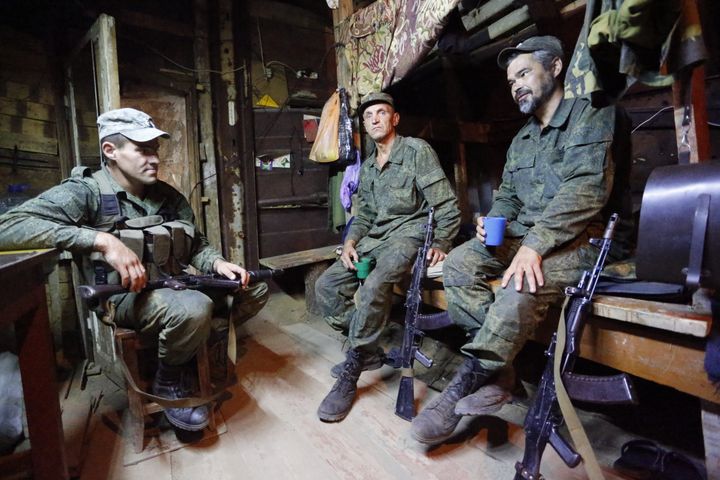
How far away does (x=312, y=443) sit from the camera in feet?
6.89

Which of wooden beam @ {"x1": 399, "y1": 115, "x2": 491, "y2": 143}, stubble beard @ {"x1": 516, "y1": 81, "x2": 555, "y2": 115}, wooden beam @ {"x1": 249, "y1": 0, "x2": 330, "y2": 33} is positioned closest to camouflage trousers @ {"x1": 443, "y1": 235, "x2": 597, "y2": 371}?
stubble beard @ {"x1": 516, "y1": 81, "x2": 555, "y2": 115}

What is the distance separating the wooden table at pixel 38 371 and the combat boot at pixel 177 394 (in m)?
0.52

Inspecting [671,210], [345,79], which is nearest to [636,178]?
[671,210]

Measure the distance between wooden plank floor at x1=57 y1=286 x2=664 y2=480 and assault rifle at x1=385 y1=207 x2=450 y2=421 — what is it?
5.1 inches

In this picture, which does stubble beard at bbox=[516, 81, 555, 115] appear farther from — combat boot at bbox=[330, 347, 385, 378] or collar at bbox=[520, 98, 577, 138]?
combat boot at bbox=[330, 347, 385, 378]

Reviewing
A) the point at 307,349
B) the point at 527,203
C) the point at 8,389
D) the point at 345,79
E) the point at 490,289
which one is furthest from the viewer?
the point at 345,79

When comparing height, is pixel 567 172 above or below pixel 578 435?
above

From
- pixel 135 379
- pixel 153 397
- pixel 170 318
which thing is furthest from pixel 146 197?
pixel 153 397

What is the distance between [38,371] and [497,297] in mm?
2030

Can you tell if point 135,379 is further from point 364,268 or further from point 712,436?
point 712,436

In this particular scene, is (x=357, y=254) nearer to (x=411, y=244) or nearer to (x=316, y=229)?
(x=411, y=244)

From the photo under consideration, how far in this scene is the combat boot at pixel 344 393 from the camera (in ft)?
7.54

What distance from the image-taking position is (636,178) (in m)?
3.47

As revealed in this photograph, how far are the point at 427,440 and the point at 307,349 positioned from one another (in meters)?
1.70
